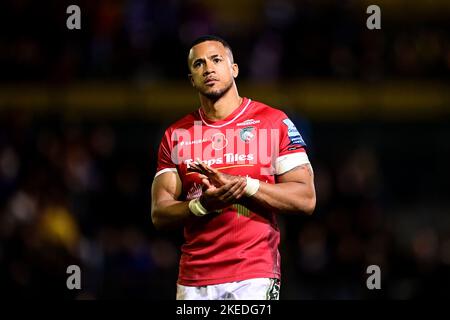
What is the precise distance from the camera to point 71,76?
15602mm

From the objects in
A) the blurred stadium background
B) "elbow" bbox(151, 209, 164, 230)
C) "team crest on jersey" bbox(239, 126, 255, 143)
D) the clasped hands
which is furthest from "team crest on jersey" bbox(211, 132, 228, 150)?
the blurred stadium background

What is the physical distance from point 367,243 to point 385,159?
2.94 m

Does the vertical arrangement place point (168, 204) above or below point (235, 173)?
below

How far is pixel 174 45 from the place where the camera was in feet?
49.6

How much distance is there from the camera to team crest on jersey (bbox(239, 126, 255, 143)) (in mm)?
6605

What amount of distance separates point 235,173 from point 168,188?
0.53 meters

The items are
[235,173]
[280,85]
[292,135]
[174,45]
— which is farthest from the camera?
[280,85]

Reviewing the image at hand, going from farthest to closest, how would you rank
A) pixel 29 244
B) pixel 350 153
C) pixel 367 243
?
pixel 350 153 → pixel 367 243 → pixel 29 244

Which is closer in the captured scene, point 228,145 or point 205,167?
point 205,167

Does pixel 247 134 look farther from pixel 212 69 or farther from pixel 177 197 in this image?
pixel 177 197

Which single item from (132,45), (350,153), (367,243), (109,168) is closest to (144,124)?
(132,45)

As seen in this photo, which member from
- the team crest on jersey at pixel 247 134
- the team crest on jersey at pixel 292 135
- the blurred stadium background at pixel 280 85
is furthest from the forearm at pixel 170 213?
the blurred stadium background at pixel 280 85

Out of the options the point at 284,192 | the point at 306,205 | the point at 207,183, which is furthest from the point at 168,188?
the point at 306,205
